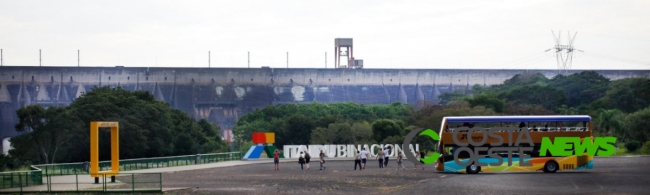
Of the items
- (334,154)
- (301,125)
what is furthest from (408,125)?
(334,154)

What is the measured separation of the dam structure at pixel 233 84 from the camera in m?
131

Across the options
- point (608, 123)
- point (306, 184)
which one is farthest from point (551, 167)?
point (608, 123)

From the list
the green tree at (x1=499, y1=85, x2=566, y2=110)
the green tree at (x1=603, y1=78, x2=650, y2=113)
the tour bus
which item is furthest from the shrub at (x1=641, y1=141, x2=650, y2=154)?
the green tree at (x1=499, y1=85, x2=566, y2=110)

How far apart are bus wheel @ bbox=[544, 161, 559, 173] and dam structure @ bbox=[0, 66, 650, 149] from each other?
8965 cm

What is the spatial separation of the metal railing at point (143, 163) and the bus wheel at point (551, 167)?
20558 mm

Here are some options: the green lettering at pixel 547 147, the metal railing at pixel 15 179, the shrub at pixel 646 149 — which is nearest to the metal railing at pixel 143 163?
the metal railing at pixel 15 179

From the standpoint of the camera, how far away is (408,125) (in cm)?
9856

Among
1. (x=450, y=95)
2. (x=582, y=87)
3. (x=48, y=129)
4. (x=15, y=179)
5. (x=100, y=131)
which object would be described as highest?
(x=582, y=87)

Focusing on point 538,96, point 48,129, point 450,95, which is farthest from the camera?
point 450,95

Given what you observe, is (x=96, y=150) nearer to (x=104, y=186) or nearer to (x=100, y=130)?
(x=104, y=186)

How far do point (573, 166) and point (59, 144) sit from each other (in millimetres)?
35592

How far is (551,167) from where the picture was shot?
4534 cm

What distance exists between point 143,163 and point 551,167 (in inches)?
908

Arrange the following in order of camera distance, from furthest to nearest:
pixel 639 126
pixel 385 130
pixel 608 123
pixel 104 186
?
pixel 385 130
pixel 608 123
pixel 639 126
pixel 104 186
